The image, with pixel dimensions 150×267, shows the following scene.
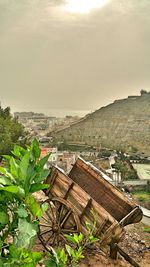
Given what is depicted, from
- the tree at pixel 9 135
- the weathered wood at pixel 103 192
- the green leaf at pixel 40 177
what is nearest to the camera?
the green leaf at pixel 40 177

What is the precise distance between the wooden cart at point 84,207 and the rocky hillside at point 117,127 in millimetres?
26846

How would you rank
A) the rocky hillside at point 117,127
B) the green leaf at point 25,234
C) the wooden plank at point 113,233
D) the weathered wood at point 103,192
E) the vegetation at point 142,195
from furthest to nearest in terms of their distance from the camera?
the rocky hillside at point 117,127 → the vegetation at point 142,195 → the weathered wood at point 103,192 → the wooden plank at point 113,233 → the green leaf at point 25,234

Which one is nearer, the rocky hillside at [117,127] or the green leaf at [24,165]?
the green leaf at [24,165]

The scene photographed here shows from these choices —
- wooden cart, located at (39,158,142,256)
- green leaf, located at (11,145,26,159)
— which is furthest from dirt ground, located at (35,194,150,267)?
green leaf, located at (11,145,26,159)

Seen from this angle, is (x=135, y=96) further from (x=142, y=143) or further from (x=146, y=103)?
(x=142, y=143)

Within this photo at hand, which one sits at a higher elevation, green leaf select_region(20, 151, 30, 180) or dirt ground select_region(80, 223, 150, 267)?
green leaf select_region(20, 151, 30, 180)

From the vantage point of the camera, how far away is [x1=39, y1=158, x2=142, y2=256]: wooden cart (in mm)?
4891

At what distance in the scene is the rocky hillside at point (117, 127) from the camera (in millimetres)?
37188

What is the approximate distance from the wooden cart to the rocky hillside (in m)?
26.8

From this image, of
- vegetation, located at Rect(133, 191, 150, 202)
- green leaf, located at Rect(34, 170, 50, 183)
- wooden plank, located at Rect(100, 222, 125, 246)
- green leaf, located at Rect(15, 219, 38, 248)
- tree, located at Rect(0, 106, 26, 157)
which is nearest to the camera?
green leaf, located at Rect(15, 219, 38, 248)

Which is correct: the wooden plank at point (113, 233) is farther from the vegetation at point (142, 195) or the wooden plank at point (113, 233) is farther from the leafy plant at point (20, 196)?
the vegetation at point (142, 195)

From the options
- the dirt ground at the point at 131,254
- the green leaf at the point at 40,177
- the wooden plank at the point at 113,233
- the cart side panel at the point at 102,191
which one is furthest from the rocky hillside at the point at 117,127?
Result: the green leaf at the point at 40,177

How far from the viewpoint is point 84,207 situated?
516 centimetres

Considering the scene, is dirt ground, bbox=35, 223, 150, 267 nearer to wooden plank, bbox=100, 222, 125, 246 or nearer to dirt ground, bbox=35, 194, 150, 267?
dirt ground, bbox=35, 194, 150, 267
